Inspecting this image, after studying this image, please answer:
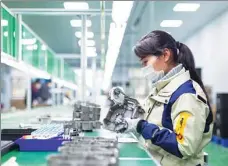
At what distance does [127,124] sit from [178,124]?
0.50 meters

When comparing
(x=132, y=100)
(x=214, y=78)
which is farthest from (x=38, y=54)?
(x=214, y=78)

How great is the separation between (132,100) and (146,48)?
61 centimetres

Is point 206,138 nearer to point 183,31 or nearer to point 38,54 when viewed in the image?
point 38,54

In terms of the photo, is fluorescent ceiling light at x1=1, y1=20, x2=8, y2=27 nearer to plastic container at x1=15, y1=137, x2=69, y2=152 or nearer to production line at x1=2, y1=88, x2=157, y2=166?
production line at x1=2, y1=88, x2=157, y2=166

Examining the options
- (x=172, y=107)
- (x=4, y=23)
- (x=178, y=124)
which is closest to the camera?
(x=178, y=124)

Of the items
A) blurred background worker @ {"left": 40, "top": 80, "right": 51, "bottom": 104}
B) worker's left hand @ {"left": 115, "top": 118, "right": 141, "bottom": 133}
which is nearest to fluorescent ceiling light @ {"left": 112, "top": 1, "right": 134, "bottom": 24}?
worker's left hand @ {"left": 115, "top": 118, "right": 141, "bottom": 133}

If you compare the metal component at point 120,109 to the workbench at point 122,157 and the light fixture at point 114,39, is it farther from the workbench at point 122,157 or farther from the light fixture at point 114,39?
the light fixture at point 114,39

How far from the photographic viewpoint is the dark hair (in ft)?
6.36

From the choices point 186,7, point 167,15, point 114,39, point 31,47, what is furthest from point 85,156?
point 167,15

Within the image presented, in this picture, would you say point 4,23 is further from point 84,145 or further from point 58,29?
point 58,29

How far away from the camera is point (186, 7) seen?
26.2 feet

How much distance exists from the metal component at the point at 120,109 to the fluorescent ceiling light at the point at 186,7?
5663 millimetres

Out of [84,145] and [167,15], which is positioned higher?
[167,15]

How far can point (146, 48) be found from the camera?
6.40ft
